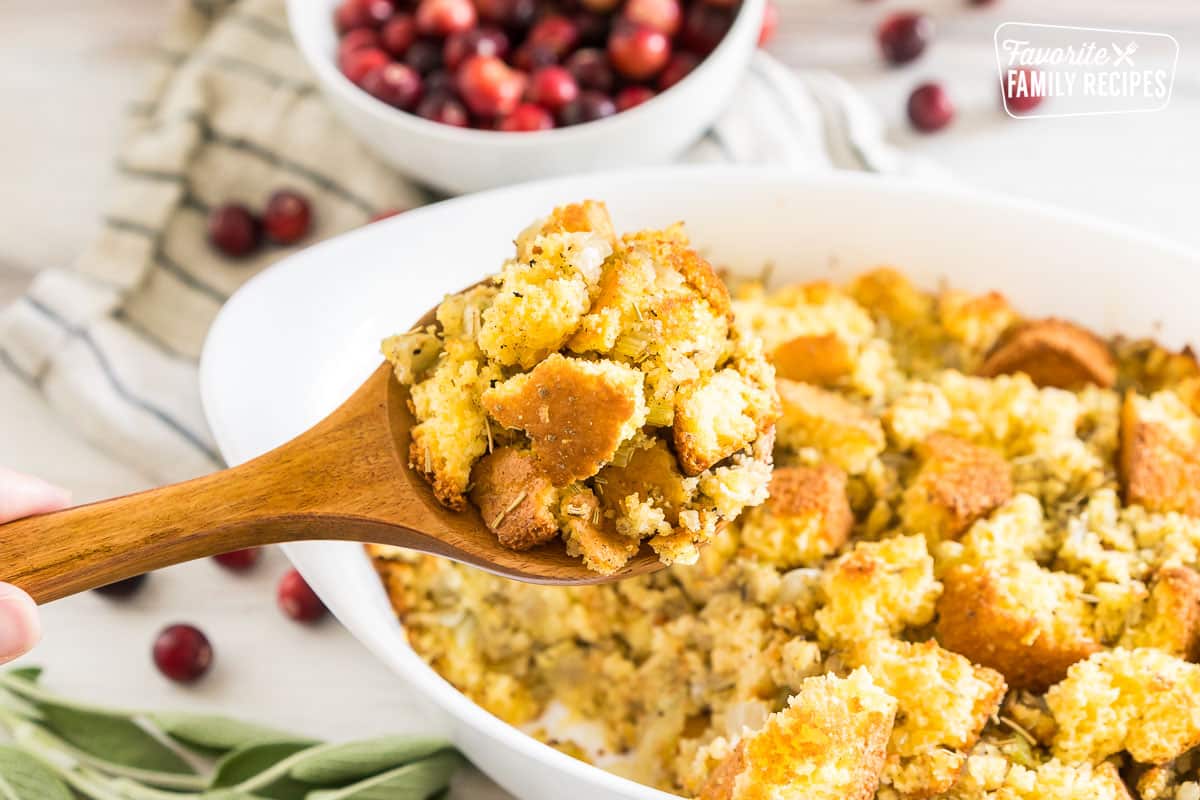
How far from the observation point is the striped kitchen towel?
8.02 feet

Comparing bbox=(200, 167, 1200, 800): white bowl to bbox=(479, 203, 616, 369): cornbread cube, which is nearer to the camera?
bbox=(479, 203, 616, 369): cornbread cube

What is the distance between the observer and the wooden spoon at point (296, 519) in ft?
5.00

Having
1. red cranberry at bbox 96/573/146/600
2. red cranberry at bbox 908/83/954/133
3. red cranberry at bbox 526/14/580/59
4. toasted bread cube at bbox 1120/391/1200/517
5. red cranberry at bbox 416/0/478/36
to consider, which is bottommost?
red cranberry at bbox 96/573/146/600

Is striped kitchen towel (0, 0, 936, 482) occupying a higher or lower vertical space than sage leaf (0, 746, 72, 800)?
higher

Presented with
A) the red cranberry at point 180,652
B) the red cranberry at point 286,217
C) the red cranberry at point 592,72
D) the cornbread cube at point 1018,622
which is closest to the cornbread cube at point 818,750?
the cornbread cube at point 1018,622

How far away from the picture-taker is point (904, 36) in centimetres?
288

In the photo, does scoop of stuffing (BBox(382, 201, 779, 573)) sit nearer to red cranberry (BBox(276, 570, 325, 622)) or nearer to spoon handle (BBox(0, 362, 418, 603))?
spoon handle (BBox(0, 362, 418, 603))

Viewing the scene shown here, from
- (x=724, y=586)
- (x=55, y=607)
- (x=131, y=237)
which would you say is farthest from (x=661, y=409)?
(x=131, y=237)

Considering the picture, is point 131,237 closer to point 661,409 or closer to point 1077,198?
point 661,409

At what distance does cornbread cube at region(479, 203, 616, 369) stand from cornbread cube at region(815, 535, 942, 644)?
57 cm

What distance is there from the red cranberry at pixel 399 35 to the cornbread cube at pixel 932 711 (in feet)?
5.64

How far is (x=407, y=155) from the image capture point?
254 cm

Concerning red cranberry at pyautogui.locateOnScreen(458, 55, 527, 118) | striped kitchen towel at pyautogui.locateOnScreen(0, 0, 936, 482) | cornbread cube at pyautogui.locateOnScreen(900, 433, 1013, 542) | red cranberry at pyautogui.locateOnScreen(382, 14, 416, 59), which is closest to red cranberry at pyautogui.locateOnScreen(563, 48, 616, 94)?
red cranberry at pyautogui.locateOnScreen(458, 55, 527, 118)

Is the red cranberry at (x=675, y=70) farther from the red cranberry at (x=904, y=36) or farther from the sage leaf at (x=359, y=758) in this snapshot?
the sage leaf at (x=359, y=758)
